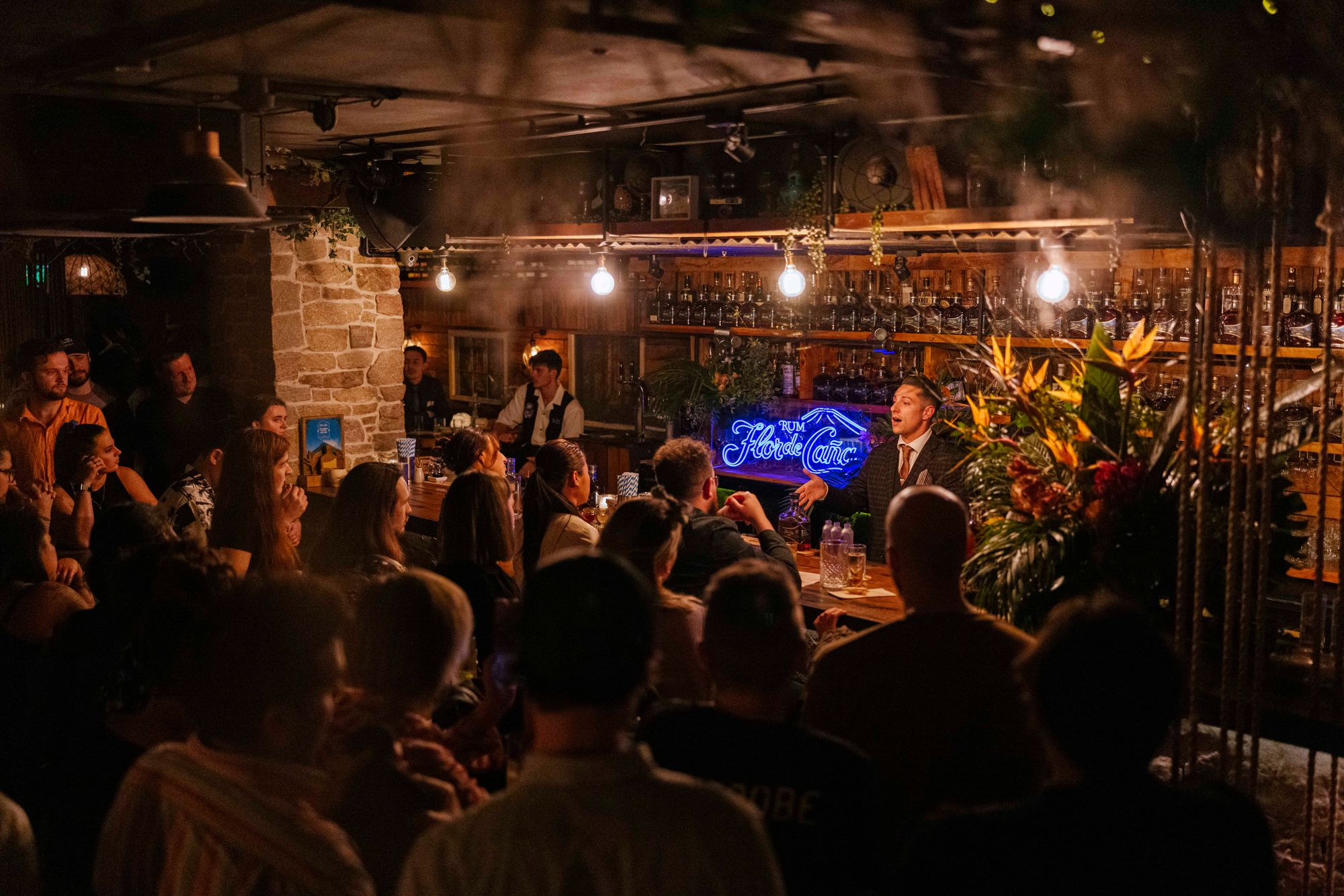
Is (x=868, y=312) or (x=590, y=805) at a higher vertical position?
(x=868, y=312)

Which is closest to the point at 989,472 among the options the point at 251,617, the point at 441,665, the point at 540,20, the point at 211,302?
the point at 540,20

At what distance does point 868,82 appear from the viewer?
550 cm

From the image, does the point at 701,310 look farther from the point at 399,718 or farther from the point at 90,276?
the point at 399,718

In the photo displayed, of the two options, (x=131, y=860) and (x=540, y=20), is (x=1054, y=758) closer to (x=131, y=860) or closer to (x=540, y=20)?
(x=131, y=860)

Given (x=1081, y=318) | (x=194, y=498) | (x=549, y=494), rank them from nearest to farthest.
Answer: (x=549, y=494) → (x=194, y=498) → (x=1081, y=318)

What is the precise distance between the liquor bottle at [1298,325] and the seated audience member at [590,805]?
17.2 feet

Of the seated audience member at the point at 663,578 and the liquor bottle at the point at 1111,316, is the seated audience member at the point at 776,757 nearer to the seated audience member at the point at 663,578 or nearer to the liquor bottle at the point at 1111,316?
the seated audience member at the point at 663,578

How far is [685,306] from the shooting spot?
8.50 m

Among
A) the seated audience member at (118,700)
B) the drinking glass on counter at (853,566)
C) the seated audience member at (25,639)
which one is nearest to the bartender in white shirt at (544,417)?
the drinking glass on counter at (853,566)

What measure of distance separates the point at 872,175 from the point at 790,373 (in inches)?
86.4

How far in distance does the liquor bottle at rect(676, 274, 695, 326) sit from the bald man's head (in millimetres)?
6137

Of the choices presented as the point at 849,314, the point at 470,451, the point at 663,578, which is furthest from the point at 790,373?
the point at 663,578

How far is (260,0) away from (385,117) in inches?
119

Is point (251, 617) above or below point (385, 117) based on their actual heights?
below
